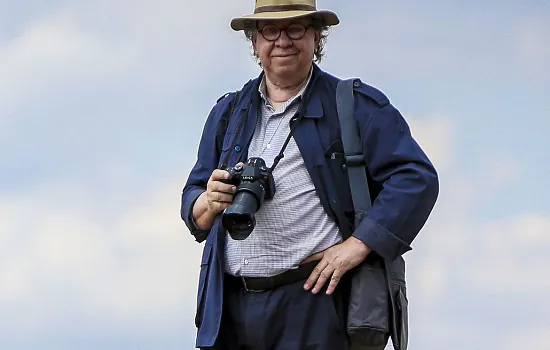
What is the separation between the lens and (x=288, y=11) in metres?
4.81

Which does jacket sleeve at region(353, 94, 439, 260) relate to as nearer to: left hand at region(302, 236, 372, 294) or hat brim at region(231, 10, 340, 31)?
left hand at region(302, 236, 372, 294)

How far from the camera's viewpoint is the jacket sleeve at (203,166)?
493 cm

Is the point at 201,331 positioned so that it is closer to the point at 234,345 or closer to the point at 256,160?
the point at 234,345

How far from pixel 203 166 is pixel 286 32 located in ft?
2.28

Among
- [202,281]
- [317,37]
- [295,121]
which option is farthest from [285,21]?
[202,281]

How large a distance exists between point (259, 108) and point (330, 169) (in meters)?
0.45

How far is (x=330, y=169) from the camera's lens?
4.66 m

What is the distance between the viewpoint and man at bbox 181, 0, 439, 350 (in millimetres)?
4586

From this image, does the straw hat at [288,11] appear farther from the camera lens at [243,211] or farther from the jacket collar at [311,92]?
the camera lens at [243,211]

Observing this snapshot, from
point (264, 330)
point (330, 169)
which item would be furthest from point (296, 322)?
point (330, 169)

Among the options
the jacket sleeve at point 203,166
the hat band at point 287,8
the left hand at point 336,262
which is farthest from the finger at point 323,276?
the hat band at point 287,8

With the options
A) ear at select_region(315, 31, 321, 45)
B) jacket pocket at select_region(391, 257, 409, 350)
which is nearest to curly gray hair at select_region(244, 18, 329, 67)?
ear at select_region(315, 31, 321, 45)

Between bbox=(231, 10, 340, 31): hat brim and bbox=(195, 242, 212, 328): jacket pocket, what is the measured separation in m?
0.94

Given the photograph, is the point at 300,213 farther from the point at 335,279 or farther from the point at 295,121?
the point at 295,121
